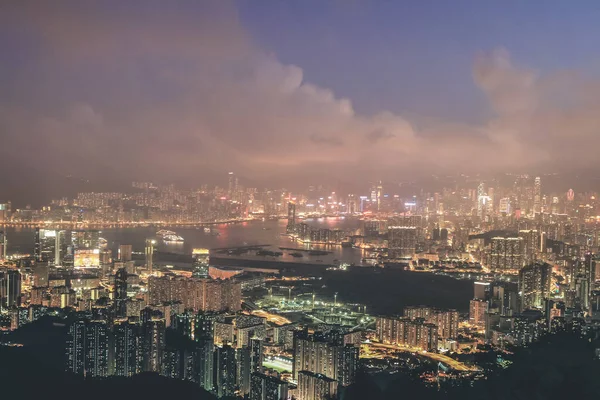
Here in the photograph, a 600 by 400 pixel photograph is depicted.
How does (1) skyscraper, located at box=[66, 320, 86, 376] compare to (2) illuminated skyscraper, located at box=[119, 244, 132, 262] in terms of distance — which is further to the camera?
(2) illuminated skyscraper, located at box=[119, 244, 132, 262]

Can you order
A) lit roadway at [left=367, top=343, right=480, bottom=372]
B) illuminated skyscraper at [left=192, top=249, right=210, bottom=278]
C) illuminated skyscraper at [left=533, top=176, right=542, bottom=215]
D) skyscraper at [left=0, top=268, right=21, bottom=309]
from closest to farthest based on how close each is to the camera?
lit roadway at [left=367, top=343, right=480, bottom=372], skyscraper at [left=0, top=268, right=21, bottom=309], illuminated skyscraper at [left=192, top=249, right=210, bottom=278], illuminated skyscraper at [left=533, top=176, right=542, bottom=215]

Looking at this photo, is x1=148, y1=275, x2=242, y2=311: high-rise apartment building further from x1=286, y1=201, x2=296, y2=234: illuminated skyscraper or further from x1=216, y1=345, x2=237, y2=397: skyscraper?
x1=286, y1=201, x2=296, y2=234: illuminated skyscraper

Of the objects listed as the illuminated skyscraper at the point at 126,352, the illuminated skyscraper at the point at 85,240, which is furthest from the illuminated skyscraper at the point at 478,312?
the illuminated skyscraper at the point at 85,240

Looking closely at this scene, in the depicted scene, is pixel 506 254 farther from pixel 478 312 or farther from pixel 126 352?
pixel 126 352

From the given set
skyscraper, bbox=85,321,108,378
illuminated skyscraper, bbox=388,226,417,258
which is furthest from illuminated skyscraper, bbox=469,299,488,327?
illuminated skyscraper, bbox=388,226,417,258

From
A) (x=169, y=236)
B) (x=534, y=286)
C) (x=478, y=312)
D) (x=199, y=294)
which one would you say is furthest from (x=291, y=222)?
(x=478, y=312)

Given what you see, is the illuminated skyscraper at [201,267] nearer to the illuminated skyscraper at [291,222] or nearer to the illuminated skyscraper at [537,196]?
the illuminated skyscraper at [537,196]

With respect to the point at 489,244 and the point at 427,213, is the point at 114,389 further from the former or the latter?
the point at 427,213

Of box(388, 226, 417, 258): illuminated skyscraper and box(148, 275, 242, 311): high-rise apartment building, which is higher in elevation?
box(388, 226, 417, 258): illuminated skyscraper
